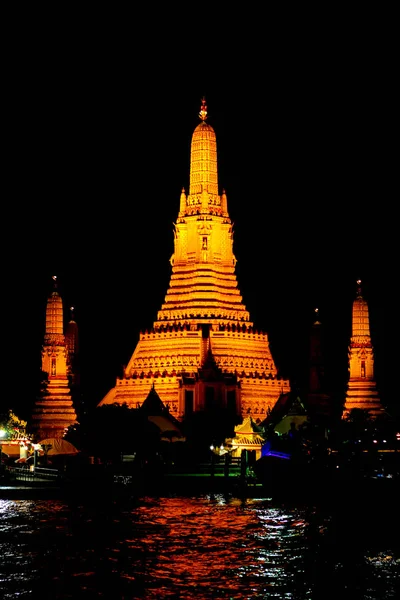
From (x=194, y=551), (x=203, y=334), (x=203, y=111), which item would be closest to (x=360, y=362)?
(x=203, y=334)

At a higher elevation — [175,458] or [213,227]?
[213,227]

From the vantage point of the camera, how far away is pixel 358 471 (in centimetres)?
6222

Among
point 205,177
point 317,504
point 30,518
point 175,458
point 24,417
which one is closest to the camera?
point 30,518

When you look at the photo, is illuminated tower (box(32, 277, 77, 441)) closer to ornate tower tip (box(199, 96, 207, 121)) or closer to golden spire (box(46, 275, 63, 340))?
golden spire (box(46, 275, 63, 340))

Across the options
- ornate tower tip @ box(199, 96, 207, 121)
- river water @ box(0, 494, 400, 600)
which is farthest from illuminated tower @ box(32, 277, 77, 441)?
river water @ box(0, 494, 400, 600)

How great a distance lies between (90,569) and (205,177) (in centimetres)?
4813

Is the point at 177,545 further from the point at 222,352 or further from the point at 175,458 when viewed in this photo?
the point at 222,352

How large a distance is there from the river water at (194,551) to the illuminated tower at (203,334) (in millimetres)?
25216

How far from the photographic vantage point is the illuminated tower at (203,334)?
86125 mm

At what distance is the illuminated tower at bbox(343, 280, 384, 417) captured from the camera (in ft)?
298

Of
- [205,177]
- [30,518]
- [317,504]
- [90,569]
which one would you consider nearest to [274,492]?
[317,504]

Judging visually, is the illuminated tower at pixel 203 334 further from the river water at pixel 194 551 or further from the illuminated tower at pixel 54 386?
the river water at pixel 194 551

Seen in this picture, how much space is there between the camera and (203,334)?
87250mm

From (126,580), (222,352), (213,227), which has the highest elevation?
(213,227)
